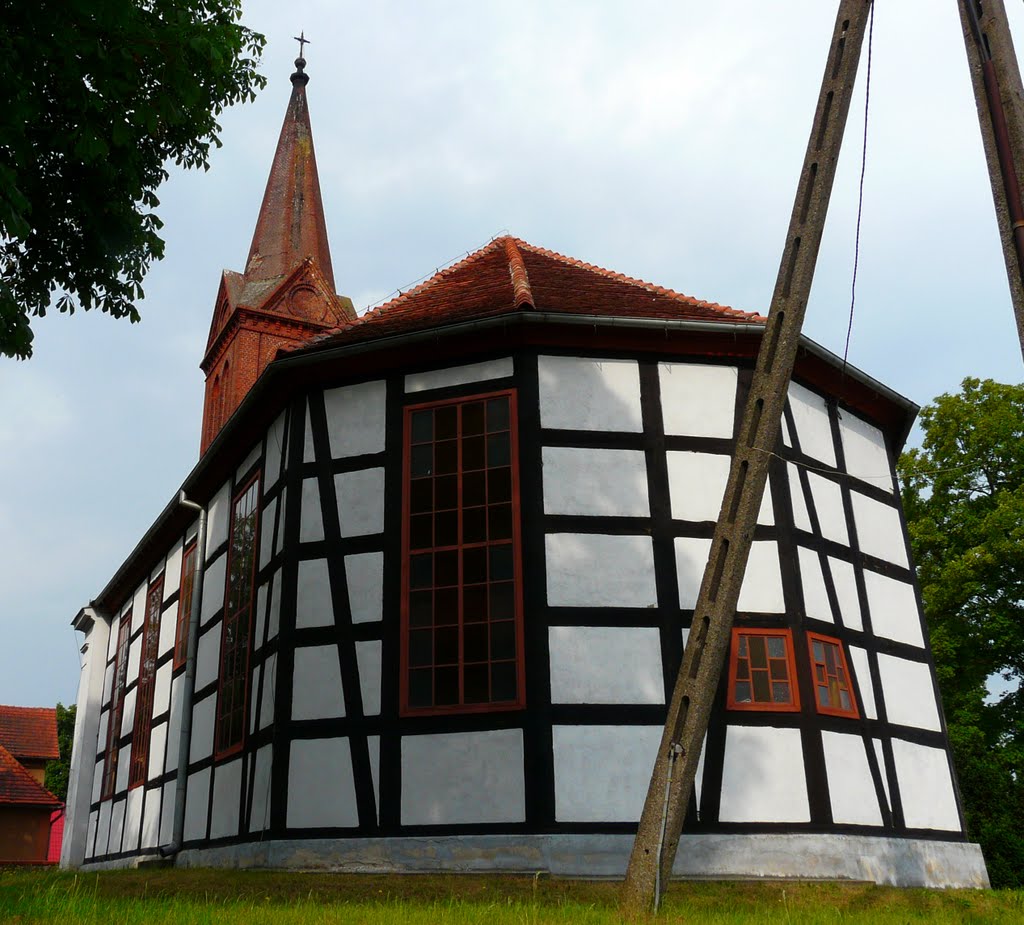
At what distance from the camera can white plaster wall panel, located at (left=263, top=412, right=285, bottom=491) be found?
13.7 m

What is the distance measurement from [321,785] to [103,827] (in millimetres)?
11717

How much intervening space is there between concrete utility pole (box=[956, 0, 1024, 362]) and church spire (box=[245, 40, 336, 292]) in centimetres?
2079

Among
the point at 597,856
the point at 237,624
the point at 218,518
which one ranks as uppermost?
the point at 218,518

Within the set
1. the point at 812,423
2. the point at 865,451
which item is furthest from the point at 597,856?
the point at 865,451

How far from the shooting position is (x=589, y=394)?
12.3m

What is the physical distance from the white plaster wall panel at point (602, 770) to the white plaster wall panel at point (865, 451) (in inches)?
200

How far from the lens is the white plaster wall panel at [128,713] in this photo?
2044cm

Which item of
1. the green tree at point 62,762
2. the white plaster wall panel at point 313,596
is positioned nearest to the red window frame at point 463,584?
the white plaster wall panel at point 313,596

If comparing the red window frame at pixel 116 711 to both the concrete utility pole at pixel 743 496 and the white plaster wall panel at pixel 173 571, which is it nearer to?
the white plaster wall panel at pixel 173 571

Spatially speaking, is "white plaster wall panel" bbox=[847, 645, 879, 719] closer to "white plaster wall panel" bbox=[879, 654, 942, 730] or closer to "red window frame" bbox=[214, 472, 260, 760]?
"white plaster wall panel" bbox=[879, 654, 942, 730]

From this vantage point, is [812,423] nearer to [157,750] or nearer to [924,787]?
[924,787]

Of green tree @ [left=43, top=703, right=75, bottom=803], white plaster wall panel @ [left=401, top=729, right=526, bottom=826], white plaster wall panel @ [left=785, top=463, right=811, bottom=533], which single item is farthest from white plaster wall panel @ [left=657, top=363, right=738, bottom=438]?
green tree @ [left=43, top=703, right=75, bottom=803]

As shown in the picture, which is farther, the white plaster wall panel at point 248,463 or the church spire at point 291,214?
the church spire at point 291,214

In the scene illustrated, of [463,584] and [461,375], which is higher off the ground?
[461,375]
